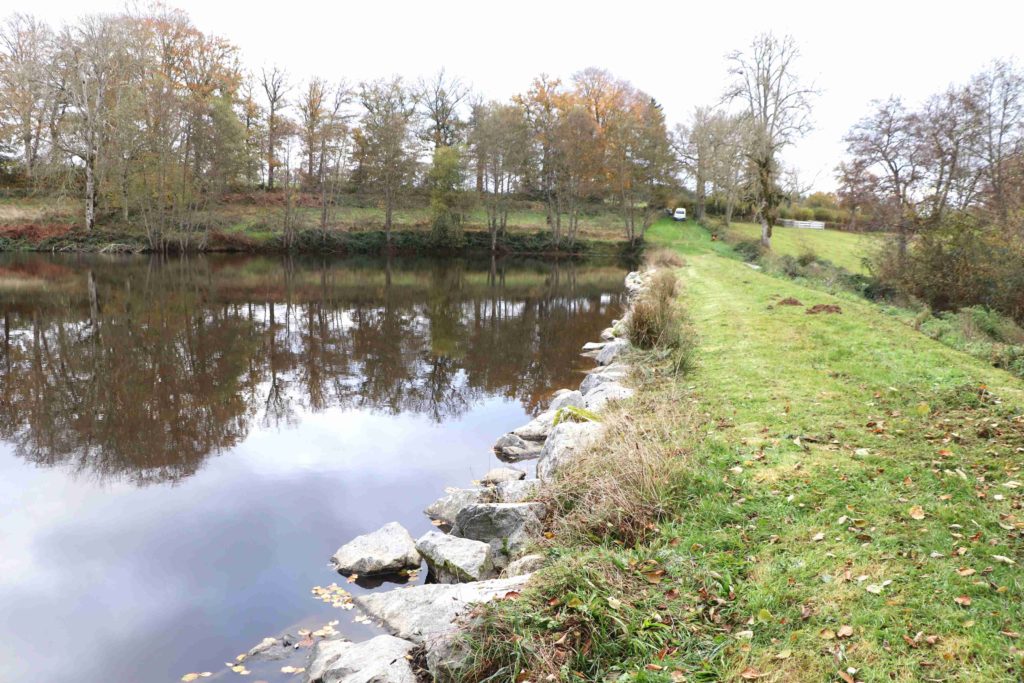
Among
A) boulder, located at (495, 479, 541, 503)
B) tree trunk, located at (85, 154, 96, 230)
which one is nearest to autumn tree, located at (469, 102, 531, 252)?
tree trunk, located at (85, 154, 96, 230)

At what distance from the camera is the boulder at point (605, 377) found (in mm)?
11197

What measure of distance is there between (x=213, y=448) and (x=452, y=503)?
14.6 ft

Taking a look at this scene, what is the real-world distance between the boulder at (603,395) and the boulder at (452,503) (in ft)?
7.66

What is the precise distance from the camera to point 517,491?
746 centimetres

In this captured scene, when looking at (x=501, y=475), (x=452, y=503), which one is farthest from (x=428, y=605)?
(x=501, y=475)

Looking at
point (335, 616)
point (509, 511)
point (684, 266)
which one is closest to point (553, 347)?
point (509, 511)

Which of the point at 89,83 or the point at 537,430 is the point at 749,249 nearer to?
the point at 537,430

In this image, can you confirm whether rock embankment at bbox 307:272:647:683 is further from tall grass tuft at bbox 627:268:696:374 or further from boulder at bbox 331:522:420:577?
tall grass tuft at bbox 627:268:696:374

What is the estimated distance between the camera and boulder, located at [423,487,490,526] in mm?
7758

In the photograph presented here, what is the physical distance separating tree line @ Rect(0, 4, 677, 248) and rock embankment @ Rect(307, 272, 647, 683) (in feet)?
124

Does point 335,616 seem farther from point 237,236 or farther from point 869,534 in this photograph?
point 237,236

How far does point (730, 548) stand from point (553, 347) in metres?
13.2

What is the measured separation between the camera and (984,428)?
6719 mm

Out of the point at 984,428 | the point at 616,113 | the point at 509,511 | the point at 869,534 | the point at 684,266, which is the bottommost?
the point at 509,511
